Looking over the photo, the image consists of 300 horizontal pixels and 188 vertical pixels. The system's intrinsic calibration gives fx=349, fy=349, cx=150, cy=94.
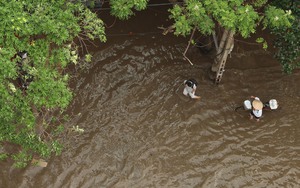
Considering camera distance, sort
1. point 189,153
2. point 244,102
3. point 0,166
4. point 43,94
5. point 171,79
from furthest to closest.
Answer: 1. point 171,79
2. point 244,102
3. point 189,153
4. point 0,166
5. point 43,94

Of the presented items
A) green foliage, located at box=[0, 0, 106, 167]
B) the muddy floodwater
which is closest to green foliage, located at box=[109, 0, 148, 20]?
green foliage, located at box=[0, 0, 106, 167]

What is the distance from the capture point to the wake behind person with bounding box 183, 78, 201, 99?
10.3 meters

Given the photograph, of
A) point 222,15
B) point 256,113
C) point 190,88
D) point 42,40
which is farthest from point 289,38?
point 42,40

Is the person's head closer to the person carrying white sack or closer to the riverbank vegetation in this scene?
the person carrying white sack

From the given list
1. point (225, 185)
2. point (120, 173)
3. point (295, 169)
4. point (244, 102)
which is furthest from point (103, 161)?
point (295, 169)

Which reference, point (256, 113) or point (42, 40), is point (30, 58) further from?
point (256, 113)

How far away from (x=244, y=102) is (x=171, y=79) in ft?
8.00

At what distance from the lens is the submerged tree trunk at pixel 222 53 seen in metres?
9.80

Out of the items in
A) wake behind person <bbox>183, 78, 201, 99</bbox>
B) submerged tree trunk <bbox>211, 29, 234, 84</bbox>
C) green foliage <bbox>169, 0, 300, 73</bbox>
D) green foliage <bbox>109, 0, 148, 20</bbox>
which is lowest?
wake behind person <bbox>183, 78, 201, 99</bbox>

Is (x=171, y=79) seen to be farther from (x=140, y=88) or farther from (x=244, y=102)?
(x=244, y=102)

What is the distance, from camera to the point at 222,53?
34.2 ft

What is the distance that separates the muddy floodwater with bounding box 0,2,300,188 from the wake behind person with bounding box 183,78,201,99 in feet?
0.67

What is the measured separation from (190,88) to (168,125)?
1.30 metres

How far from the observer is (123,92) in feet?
36.1
